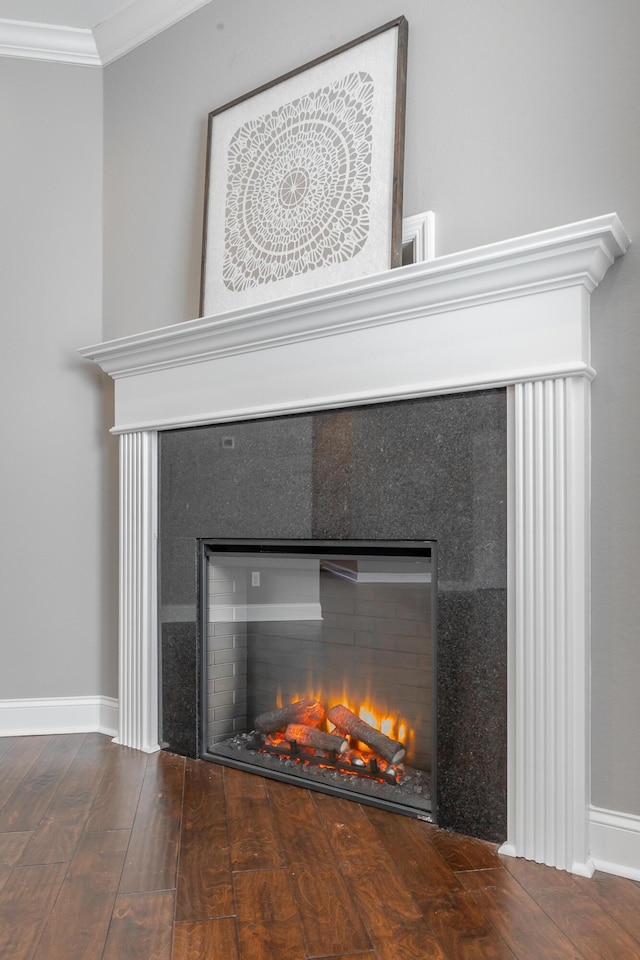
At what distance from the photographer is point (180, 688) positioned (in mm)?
2822

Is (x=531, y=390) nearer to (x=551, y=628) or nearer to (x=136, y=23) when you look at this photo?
(x=551, y=628)

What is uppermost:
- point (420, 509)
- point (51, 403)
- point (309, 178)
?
point (309, 178)

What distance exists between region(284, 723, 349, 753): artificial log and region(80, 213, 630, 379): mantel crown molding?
1316mm

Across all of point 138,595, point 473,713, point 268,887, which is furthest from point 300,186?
point 268,887

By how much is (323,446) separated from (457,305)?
630 mm

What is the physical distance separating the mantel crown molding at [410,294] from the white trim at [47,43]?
137cm

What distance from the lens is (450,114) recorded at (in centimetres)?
225

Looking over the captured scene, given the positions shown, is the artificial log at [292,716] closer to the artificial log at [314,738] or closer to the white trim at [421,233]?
the artificial log at [314,738]

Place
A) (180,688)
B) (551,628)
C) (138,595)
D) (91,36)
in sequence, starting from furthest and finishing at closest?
(91,36) → (138,595) → (180,688) → (551,628)

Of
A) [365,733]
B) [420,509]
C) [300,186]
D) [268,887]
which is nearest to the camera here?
[268,887]

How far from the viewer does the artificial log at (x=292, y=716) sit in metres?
2.62

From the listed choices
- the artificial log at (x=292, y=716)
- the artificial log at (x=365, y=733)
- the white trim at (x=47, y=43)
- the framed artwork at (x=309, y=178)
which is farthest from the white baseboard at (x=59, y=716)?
the white trim at (x=47, y=43)

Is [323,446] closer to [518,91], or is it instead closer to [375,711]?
[375,711]

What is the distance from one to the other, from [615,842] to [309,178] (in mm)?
2180
